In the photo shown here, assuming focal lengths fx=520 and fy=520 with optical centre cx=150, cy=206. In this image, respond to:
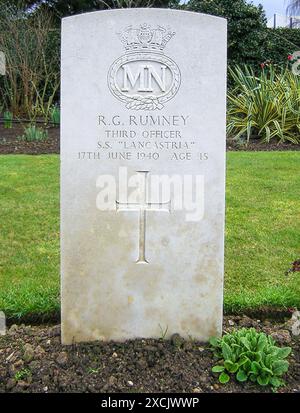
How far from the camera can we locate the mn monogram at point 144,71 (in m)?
2.65

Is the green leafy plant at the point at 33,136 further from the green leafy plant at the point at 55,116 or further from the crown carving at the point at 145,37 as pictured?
the crown carving at the point at 145,37

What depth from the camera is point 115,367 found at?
2656 millimetres

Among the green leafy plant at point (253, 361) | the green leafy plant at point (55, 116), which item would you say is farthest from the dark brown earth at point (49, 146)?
the green leafy plant at point (253, 361)

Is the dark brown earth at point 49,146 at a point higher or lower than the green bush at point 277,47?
lower

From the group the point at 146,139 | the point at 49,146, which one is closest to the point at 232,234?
the point at 146,139

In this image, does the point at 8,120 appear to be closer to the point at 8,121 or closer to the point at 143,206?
the point at 8,121

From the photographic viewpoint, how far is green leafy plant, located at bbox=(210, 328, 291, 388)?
2.56 metres

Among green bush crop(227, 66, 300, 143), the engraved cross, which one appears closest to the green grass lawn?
the engraved cross

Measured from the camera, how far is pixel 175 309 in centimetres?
286

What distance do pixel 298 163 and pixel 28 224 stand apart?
13.8ft

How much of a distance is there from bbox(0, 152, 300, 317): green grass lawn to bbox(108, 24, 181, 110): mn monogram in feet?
4.87

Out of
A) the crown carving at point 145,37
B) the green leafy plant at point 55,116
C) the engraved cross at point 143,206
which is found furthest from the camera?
the green leafy plant at point 55,116

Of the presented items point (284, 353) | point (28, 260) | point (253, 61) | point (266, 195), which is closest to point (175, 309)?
point (284, 353)

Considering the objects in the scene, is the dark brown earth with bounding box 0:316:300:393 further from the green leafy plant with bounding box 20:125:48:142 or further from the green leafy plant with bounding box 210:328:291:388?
the green leafy plant with bounding box 20:125:48:142
